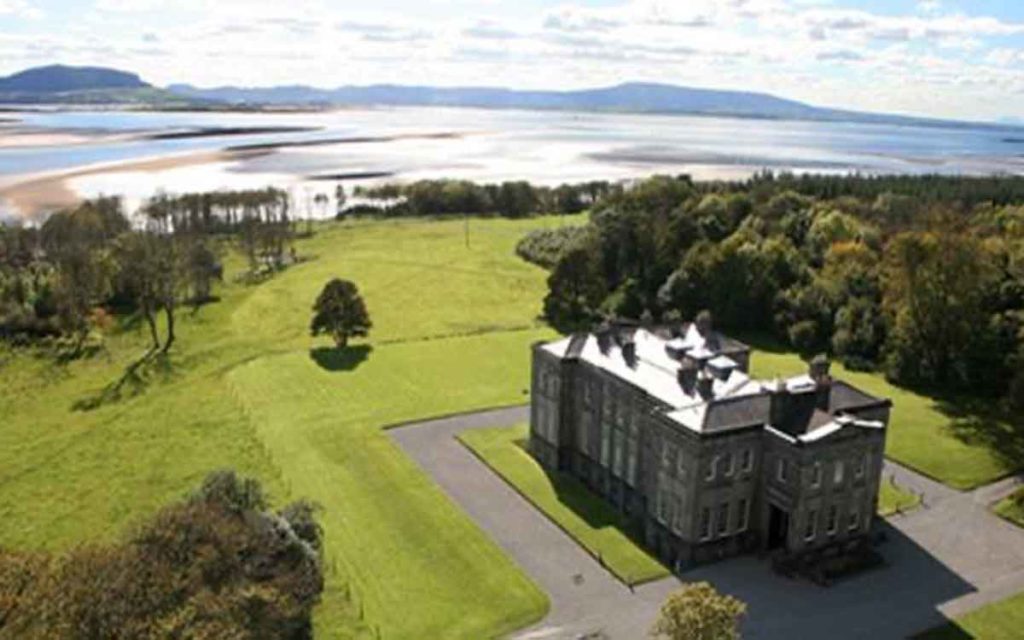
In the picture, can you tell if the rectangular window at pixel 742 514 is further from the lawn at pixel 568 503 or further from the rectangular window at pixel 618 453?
the rectangular window at pixel 618 453

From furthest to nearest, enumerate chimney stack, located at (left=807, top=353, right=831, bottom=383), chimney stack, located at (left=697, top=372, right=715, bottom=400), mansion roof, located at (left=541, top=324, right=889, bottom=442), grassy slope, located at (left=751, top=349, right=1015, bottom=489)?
grassy slope, located at (left=751, top=349, right=1015, bottom=489) < chimney stack, located at (left=807, top=353, right=831, bottom=383) < chimney stack, located at (left=697, top=372, right=715, bottom=400) < mansion roof, located at (left=541, top=324, right=889, bottom=442)

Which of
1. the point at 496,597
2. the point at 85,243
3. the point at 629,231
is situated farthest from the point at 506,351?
the point at 85,243

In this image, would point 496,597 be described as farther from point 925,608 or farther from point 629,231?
point 629,231

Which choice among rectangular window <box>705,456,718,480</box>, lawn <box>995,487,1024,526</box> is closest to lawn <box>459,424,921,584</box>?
lawn <box>995,487,1024,526</box>

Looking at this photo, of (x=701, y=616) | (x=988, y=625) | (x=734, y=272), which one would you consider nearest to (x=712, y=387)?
(x=988, y=625)

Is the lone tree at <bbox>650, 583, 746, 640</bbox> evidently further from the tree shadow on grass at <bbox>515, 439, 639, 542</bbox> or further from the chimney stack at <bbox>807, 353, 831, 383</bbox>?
the chimney stack at <bbox>807, 353, 831, 383</bbox>
